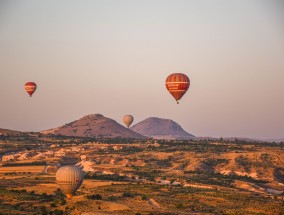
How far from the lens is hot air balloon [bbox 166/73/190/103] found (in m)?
156

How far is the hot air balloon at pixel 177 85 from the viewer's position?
512ft

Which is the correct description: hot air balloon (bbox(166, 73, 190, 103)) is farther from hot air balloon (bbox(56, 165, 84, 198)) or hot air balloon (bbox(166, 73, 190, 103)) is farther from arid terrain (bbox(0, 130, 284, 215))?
hot air balloon (bbox(56, 165, 84, 198))

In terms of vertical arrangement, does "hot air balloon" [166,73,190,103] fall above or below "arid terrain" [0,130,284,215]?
above

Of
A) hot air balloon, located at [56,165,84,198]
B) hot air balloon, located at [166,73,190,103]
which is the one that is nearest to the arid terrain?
hot air balloon, located at [56,165,84,198]

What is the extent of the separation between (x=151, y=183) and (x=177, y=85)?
109 ft

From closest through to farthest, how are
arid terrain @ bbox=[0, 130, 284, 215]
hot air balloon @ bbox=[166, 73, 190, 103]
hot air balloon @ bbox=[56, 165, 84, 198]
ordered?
1. arid terrain @ bbox=[0, 130, 284, 215]
2. hot air balloon @ bbox=[56, 165, 84, 198]
3. hot air balloon @ bbox=[166, 73, 190, 103]

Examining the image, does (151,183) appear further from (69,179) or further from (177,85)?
(69,179)

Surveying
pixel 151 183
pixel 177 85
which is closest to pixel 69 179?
pixel 151 183

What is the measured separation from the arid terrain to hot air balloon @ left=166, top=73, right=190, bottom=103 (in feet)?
67.0

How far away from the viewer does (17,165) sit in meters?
175

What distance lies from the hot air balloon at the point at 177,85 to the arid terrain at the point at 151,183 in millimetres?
20414

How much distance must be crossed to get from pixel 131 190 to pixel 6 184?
82.8ft

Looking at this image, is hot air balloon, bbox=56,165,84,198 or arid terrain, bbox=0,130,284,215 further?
hot air balloon, bbox=56,165,84,198

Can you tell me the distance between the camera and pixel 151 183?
13200 cm
